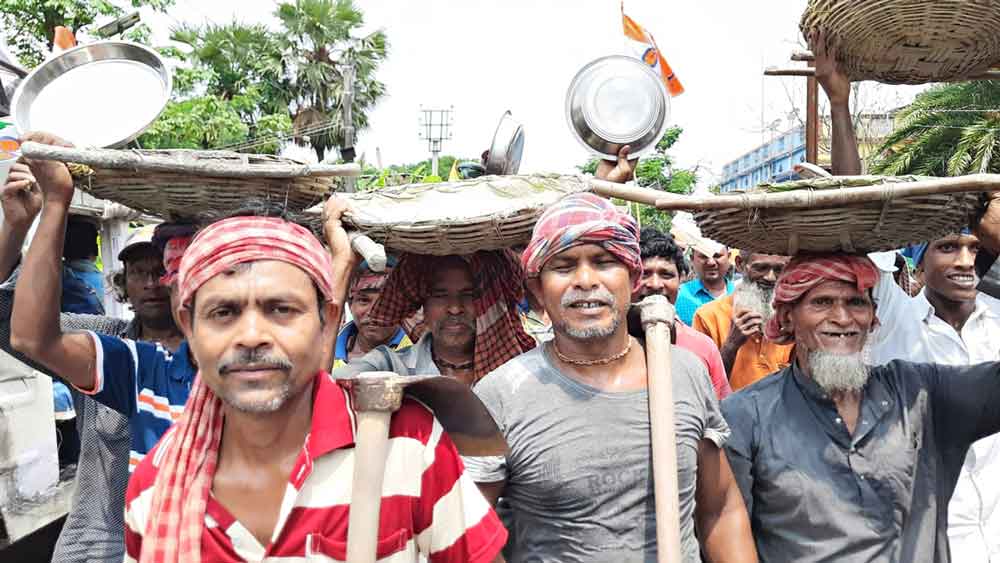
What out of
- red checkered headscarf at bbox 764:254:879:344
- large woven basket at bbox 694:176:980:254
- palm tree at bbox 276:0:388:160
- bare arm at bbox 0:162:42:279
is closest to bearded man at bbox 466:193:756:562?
large woven basket at bbox 694:176:980:254

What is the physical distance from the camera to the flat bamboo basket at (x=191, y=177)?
1.97 meters

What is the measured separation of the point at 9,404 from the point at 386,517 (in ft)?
10.7

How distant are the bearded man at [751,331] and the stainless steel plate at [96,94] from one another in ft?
8.04

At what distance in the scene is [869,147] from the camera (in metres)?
21.2

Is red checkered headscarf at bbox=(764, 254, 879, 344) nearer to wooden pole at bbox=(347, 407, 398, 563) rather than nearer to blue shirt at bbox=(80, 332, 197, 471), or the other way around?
wooden pole at bbox=(347, 407, 398, 563)

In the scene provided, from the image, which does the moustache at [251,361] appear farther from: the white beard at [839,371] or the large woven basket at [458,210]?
the white beard at [839,371]

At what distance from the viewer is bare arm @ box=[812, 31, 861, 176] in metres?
2.72

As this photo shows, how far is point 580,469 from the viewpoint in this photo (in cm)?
207

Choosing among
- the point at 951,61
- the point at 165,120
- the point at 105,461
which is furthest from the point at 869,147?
the point at 105,461

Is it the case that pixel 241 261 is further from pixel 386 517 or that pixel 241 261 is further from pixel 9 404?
pixel 9 404

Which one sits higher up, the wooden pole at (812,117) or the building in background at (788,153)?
the building in background at (788,153)

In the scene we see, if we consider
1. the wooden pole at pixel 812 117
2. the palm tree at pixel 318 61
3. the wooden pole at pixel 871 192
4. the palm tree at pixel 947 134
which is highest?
the palm tree at pixel 318 61

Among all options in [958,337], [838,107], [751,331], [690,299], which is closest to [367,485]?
[838,107]

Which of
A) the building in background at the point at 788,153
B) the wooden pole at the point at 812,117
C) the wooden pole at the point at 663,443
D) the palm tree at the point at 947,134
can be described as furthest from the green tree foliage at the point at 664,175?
the wooden pole at the point at 663,443
